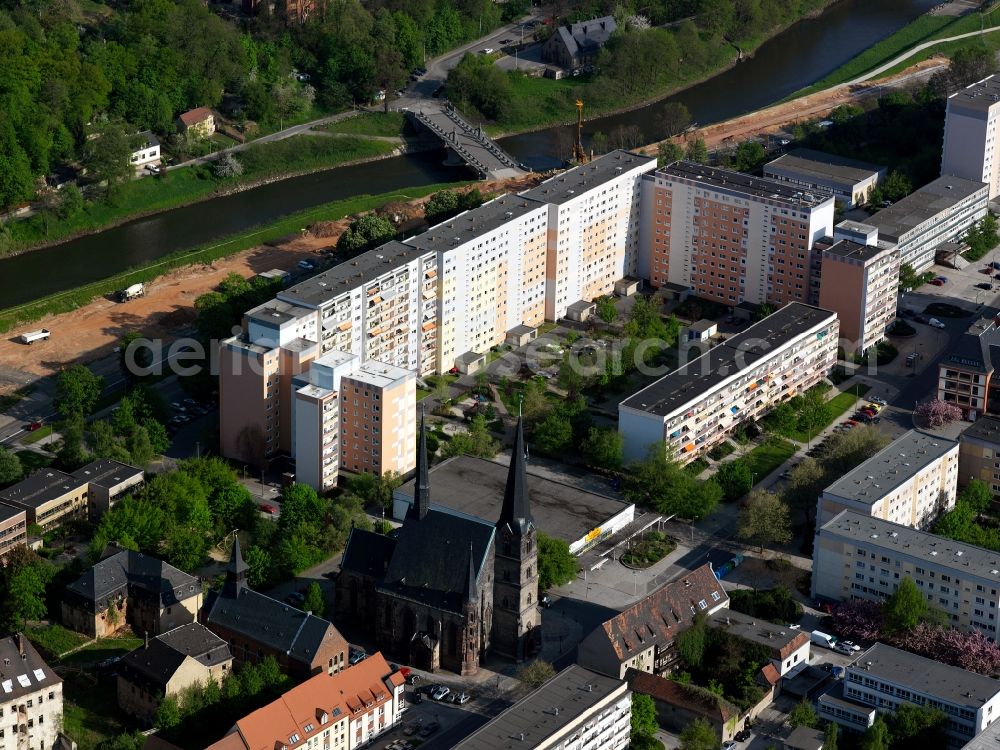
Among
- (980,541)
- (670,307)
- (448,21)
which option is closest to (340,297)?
(670,307)

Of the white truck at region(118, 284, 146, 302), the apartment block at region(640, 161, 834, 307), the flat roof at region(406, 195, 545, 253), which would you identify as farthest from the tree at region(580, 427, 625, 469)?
the white truck at region(118, 284, 146, 302)

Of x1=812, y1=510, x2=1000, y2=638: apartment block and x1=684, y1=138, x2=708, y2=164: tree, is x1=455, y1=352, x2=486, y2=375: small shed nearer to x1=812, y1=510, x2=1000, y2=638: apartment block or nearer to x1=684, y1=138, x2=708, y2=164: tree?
x1=812, y1=510, x2=1000, y2=638: apartment block

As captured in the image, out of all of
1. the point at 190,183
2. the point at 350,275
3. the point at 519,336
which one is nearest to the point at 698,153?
the point at 519,336

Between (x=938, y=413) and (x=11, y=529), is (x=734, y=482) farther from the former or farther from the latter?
(x=11, y=529)

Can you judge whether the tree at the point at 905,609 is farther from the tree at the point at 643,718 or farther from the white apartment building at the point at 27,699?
the white apartment building at the point at 27,699

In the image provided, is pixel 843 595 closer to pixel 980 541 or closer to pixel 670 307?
pixel 980 541

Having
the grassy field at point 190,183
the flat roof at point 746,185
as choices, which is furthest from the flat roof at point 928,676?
the grassy field at point 190,183
